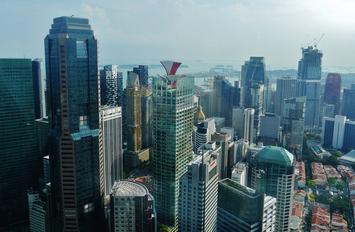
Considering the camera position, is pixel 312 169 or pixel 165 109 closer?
pixel 165 109

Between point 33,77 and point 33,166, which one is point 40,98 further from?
point 33,166

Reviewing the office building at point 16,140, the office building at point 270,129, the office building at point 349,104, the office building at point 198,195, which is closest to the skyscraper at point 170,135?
the office building at point 198,195

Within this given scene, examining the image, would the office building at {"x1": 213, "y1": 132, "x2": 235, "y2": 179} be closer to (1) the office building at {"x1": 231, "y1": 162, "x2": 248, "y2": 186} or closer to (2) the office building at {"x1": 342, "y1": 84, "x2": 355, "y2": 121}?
(1) the office building at {"x1": 231, "y1": 162, "x2": 248, "y2": 186}

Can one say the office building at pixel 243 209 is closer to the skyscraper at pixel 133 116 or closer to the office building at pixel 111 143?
the office building at pixel 111 143

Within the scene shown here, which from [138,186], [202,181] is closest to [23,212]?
[138,186]

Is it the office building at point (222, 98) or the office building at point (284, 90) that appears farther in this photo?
the office building at point (284, 90)

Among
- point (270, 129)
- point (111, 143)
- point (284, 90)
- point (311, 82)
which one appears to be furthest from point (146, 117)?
point (311, 82)
